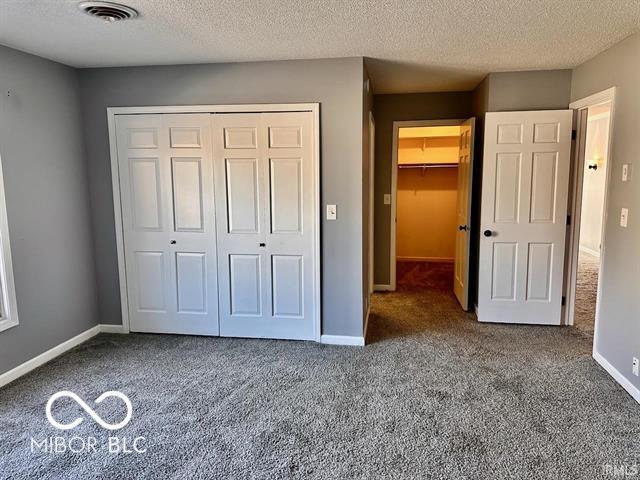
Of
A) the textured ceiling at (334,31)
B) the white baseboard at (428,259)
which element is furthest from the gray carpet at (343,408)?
the white baseboard at (428,259)

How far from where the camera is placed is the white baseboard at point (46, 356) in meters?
2.95

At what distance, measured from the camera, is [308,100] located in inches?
132

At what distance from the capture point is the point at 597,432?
7.53ft

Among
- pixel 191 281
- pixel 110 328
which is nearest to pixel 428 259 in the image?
pixel 191 281

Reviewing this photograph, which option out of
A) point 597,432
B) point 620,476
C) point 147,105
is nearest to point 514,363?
point 597,432

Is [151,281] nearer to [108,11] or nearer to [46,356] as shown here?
[46,356]

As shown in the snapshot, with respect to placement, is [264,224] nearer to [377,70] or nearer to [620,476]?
[377,70]

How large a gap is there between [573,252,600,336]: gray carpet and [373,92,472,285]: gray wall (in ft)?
6.87

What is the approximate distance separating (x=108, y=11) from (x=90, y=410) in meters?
2.34

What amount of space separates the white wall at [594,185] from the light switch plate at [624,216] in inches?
189

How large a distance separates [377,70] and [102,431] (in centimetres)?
340

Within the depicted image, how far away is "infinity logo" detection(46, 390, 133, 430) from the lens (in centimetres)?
241

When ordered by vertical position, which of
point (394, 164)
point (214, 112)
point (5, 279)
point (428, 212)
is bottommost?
point (5, 279)

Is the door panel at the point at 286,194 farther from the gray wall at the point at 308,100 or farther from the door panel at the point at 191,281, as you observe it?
the door panel at the point at 191,281
